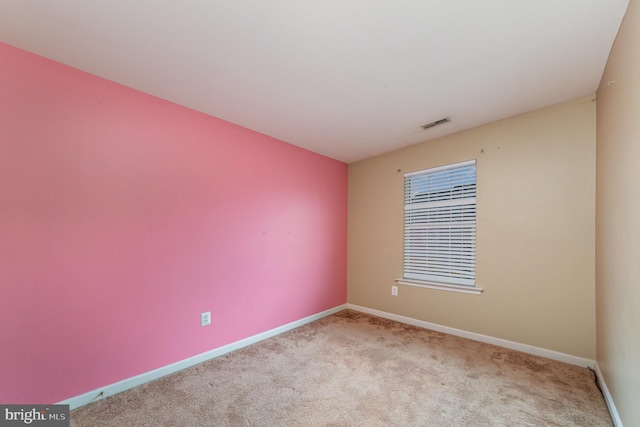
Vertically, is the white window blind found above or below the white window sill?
above

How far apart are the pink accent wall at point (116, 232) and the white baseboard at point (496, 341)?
5.23 ft

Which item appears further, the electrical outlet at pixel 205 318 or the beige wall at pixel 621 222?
the electrical outlet at pixel 205 318

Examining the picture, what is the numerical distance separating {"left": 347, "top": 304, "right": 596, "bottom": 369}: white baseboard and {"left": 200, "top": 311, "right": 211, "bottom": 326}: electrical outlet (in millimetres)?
2280

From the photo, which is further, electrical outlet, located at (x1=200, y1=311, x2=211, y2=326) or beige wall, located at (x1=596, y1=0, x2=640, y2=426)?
electrical outlet, located at (x1=200, y1=311, x2=211, y2=326)

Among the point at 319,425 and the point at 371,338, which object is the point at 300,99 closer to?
the point at 319,425

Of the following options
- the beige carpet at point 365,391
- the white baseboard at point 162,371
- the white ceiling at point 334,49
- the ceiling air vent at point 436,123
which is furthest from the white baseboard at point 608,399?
the white baseboard at point 162,371

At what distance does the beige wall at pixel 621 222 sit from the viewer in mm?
1271

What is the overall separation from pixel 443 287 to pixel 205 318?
265 cm

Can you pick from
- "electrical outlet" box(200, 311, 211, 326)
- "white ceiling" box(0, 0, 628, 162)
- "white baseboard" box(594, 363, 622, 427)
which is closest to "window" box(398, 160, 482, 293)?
"white ceiling" box(0, 0, 628, 162)

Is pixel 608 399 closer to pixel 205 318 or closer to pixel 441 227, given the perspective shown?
pixel 441 227

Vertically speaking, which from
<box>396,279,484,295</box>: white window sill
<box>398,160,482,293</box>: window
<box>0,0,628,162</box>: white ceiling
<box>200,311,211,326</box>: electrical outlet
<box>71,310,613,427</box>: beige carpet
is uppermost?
<box>0,0,628,162</box>: white ceiling

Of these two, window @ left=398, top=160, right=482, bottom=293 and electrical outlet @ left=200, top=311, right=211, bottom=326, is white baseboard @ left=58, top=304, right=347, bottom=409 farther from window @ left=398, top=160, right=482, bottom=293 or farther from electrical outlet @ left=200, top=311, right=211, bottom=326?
window @ left=398, top=160, right=482, bottom=293

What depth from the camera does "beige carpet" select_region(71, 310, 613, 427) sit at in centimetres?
166

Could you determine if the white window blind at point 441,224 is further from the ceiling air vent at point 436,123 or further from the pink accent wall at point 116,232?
the pink accent wall at point 116,232
